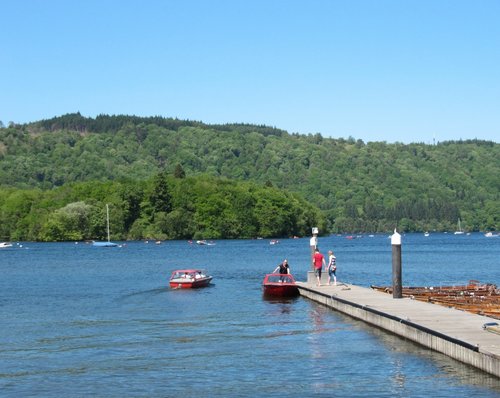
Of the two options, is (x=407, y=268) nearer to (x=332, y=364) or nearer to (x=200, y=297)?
(x=200, y=297)

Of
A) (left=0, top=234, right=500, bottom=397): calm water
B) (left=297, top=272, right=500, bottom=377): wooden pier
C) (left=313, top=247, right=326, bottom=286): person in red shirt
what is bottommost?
(left=0, top=234, right=500, bottom=397): calm water

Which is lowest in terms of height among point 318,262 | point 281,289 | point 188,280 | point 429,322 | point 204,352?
point 204,352

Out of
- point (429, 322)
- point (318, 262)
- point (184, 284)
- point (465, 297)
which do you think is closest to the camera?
point (429, 322)

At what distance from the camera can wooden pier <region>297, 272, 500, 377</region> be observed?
29.8 m

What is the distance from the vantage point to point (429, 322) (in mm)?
36531

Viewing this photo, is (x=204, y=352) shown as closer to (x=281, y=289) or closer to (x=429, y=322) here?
(x=429, y=322)

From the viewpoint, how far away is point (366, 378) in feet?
98.3

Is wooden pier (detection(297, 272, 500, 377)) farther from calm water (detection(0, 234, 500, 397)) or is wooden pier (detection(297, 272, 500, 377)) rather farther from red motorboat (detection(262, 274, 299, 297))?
red motorboat (detection(262, 274, 299, 297))

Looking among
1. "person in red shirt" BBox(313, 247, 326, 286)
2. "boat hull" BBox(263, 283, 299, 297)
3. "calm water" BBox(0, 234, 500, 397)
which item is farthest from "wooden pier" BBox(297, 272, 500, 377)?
"boat hull" BBox(263, 283, 299, 297)

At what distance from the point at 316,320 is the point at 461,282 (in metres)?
37.7

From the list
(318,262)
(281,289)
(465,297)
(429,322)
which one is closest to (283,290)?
(281,289)

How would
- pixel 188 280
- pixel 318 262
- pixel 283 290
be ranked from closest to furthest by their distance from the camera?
pixel 318 262 < pixel 283 290 < pixel 188 280

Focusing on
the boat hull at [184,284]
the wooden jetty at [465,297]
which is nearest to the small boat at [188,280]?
the boat hull at [184,284]

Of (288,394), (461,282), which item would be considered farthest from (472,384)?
(461,282)
